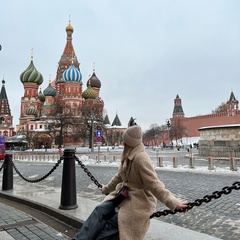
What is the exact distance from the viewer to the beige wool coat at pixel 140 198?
2910 millimetres

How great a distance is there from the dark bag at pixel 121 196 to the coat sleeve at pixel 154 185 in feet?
0.78

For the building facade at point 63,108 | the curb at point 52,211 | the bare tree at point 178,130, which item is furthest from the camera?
the bare tree at point 178,130

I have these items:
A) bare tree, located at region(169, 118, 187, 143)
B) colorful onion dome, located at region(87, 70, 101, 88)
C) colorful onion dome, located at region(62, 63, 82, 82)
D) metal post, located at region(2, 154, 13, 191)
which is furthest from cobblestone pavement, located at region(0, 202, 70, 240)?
bare tree, located at region(169, 118, 187, 143)

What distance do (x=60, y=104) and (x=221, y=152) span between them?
3235cm

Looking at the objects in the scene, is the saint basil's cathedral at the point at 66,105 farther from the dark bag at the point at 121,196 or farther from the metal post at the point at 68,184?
the dark bag at the point at 121,196

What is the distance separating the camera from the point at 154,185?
9.57 feet

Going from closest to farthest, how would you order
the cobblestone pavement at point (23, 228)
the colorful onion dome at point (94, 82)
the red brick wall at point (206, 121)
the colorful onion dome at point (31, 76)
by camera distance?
the cobblestone pavement at point (23, 228)
the colorful onion dome at point (31, 76)
the colorful onion dome at point (94, 82)
the red brick wall at point (206, 121)

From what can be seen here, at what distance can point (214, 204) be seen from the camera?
6.32 meters

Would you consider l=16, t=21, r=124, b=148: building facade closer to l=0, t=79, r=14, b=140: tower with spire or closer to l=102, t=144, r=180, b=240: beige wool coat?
l=0, t=79, r=14, b=140: tower with spire

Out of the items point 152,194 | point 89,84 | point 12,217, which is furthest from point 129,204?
point 89,84

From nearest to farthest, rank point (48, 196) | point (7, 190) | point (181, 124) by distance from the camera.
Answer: point (48, 196), point (7, 190), point (181, 124)

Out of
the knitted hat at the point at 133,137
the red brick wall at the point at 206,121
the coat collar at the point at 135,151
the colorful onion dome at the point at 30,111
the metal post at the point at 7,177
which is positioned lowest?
the metal post at the point at 7,177

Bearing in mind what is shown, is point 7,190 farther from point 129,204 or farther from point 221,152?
point 221,152

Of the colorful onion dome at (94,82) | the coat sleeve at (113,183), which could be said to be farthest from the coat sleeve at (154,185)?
the colorful onion dome at (94,82)
